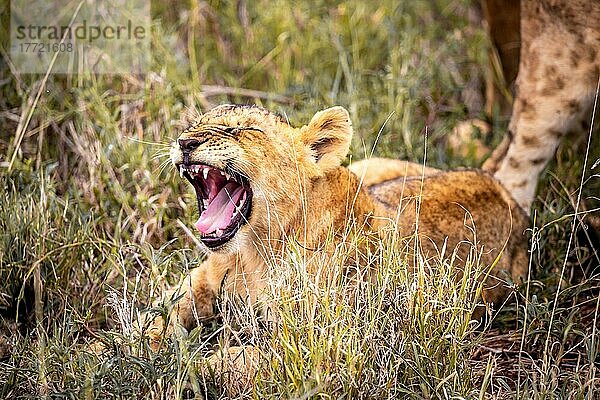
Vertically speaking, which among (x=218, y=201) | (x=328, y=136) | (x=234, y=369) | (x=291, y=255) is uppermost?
(x=328, y=136)

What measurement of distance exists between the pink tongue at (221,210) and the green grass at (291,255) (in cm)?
20

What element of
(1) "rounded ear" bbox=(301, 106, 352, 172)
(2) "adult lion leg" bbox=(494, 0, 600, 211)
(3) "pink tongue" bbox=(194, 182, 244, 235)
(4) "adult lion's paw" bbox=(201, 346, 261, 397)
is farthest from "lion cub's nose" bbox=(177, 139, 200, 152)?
(2) "adult lion leg" bbox=(494, 0, 600, 211)

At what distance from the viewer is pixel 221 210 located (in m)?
3.84

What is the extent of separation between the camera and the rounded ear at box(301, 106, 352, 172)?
12.9ft

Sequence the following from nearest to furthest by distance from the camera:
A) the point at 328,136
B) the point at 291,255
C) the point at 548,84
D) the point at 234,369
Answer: the point at 234,369, the point at 291,255, the point at 328,136, the point at 548,84

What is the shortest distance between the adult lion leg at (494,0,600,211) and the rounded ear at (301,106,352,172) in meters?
1.64

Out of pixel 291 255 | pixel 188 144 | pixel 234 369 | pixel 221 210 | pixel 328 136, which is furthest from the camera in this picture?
pixel 328 136

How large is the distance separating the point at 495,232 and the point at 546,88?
106 cm

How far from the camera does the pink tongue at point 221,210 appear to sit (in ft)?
12.4

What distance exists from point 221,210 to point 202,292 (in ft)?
1.24

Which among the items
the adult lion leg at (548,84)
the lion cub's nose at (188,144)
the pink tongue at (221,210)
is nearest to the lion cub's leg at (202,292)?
the pink tongue at (221,210)

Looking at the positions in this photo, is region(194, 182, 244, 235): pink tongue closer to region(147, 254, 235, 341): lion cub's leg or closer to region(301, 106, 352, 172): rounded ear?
region(147, 254, 235, 341): lion cub's leg

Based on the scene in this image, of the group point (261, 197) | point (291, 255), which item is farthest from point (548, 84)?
point (291, 255)

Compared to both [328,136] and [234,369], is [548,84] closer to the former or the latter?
[328,136]
